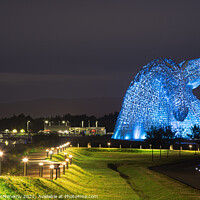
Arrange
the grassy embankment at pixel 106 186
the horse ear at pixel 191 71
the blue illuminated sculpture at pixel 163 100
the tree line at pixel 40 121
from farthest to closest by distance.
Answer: the tree line at pixel 40 121
the horse ear at pixel 191 71
the blue illuminated sculpture at pixel 163 100
the grassy embankment at pixel 106 186

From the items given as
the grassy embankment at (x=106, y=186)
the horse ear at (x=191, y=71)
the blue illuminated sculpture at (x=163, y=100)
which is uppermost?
the horse ear at (x=191, y=71)

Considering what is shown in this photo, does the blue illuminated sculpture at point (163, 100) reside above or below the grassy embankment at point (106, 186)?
above

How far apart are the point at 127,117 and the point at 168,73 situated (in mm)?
8243

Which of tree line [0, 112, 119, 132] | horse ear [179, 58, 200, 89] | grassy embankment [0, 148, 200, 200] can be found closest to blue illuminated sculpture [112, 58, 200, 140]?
horse ear [179, 58, 200, 89]

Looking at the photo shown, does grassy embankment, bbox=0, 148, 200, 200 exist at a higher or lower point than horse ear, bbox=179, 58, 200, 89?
lower

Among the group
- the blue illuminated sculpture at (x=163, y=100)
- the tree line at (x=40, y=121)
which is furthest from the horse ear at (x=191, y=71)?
the tree line at (x=40, y=121)

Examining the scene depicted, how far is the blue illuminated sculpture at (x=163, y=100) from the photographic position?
2079 inches

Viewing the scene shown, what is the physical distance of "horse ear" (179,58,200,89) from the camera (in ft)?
186

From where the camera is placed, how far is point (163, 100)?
5406cm

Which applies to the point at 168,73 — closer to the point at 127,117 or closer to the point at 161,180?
the point at 127,117

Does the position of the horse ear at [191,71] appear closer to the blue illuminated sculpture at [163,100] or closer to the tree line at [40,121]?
the blue illuminated sculpture at [163,100]

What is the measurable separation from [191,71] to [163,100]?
643 cm

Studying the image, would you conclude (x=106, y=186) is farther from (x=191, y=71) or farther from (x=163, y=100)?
(x=191, y=71)

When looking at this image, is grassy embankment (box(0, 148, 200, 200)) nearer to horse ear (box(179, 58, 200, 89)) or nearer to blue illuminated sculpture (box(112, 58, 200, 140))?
blue illuminated sculpture (box(112, 58, 200, 140))
